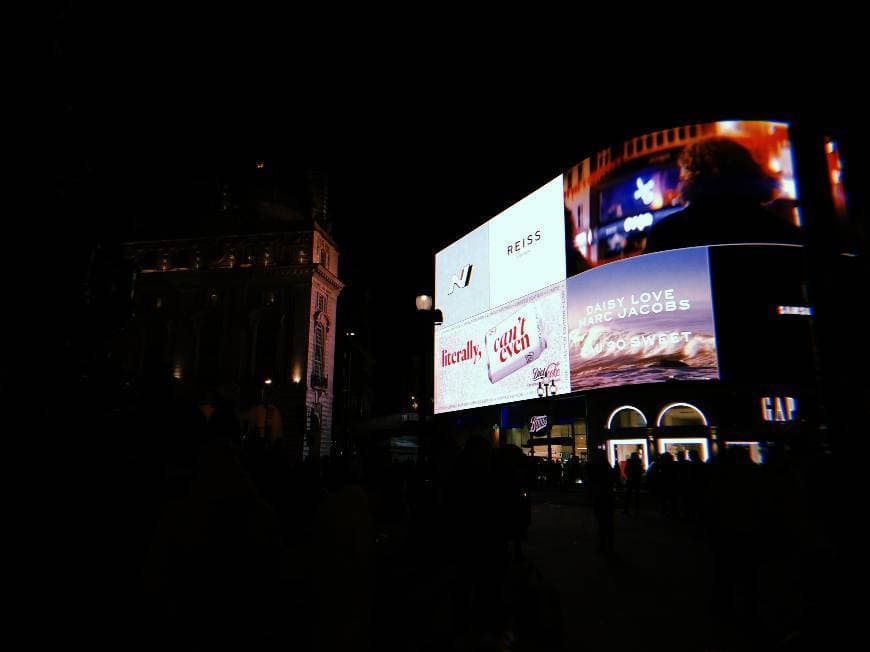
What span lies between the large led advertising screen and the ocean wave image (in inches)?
1.9

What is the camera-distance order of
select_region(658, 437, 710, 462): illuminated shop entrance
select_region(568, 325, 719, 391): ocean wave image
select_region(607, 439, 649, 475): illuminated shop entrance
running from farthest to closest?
1. select_region(607, 439, 649, 475): illuminated shop entrance
2. select_region(658, 437, 710, 462): illuminated shop entrance
3. select_region(568, 325, 719, 391): ocean wave image

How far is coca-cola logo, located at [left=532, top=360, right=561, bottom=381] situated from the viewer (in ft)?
88.4

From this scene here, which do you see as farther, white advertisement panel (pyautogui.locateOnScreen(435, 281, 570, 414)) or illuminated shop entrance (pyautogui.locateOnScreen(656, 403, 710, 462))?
white advertisement panel (pyautogui.locateOnScreen(435, 281, 570, 414))

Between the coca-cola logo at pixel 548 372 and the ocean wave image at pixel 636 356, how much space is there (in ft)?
2.50

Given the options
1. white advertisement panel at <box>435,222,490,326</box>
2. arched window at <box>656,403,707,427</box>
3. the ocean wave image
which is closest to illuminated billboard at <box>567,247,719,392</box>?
the ocean wave image

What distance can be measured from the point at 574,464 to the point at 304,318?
88.1 ft

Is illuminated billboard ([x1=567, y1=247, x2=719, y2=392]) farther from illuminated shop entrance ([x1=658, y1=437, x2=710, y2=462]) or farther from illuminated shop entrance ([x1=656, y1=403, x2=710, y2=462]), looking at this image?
illuminated shop entrance ([x1=658, y1=437, x2=710, y2=462])

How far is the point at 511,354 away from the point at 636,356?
6.63 meters

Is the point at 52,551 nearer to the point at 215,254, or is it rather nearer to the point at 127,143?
the point at 127,143

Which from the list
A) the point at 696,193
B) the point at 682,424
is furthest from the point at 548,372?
the point at 696,193

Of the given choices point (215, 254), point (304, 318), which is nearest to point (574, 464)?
point (304, 318)

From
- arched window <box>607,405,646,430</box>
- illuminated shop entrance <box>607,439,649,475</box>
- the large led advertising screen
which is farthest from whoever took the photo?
arched window <box>607,405,646,430</box>

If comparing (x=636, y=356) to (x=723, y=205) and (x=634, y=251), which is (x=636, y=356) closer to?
(x=634, y=251)

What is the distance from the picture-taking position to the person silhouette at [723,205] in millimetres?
24875
